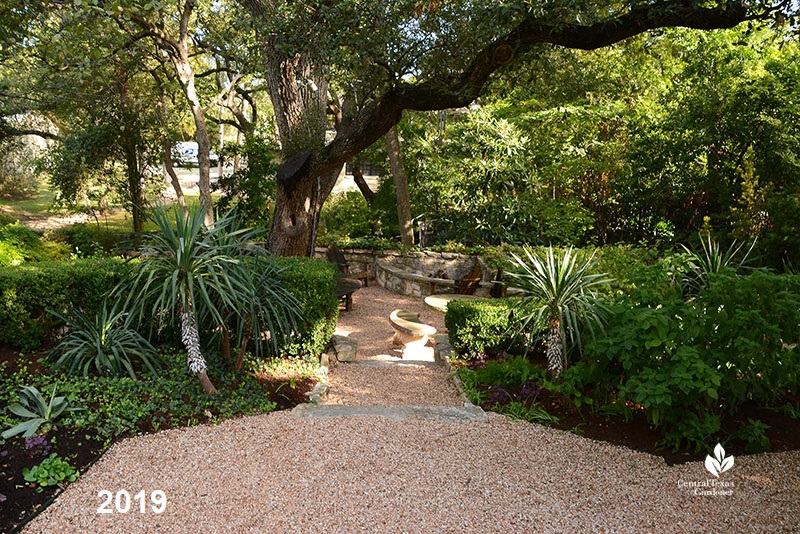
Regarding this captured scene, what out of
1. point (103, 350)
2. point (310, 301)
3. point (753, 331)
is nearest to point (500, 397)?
point (753, 331)

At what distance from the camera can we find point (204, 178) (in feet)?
35.1

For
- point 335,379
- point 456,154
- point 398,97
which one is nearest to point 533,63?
point 398,97

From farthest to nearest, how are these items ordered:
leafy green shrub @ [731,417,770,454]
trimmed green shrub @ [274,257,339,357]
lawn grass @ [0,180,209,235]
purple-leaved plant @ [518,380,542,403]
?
lawn grass @ [0,180,209,235] < trimmed green shrub @ [274,257,339,357] < purple-leaved plant @ [518,380,542,403] < leafy green shrub @ [731,417,770,454]

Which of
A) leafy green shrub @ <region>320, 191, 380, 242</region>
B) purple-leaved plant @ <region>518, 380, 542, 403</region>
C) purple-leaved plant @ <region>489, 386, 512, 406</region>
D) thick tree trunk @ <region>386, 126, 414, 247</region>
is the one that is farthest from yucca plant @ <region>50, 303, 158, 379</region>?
leafy green shrub @ <region>320, 191, 380, 242</region>

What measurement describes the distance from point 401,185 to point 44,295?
314 inches

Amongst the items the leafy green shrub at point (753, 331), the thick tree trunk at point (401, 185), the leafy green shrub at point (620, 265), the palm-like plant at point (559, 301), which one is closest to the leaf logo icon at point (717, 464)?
the leafy green shrub at point (753, 331)

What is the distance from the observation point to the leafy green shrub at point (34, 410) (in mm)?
3375

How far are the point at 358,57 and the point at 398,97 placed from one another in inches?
31.8

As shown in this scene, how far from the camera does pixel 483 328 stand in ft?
18.8

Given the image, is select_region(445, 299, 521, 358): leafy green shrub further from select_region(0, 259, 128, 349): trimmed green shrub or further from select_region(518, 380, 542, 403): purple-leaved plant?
A: select_region(0, 259, 128, 349): trimmed green shrub

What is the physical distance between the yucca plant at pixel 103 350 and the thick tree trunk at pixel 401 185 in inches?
314

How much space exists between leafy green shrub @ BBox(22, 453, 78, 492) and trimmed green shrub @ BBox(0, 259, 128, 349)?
1.74m

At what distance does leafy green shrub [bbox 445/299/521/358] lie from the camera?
5.69 metres

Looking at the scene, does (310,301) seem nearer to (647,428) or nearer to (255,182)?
(647,428)
